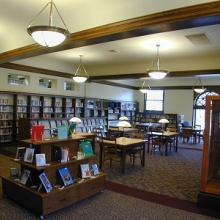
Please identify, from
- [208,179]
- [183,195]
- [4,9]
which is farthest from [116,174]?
[4,9]

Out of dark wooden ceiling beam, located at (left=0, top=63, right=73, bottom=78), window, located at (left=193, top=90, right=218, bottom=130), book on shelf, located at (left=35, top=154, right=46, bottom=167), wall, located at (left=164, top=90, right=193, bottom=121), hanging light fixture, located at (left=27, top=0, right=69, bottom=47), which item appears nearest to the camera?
hanging light fixture, located at (left=27, top=0, right=69, bottom=47)

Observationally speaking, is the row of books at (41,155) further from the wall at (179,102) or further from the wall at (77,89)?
the wall at (179,102)

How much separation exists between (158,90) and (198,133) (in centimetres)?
430

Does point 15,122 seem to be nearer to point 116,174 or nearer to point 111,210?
point 116,174

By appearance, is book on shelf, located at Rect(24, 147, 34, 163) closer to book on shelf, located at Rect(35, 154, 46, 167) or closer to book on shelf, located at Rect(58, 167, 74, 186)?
book on shelf, located at Rect(35, 154, 46, 167)

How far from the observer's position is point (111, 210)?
385 centimetres

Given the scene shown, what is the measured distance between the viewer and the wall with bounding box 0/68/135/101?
8672 millimetres

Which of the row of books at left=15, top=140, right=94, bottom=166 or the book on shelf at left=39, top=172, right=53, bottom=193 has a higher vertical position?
the row of books at left=15, top=140, right=94, bottom=166

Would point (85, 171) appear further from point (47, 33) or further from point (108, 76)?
point (108, 76)

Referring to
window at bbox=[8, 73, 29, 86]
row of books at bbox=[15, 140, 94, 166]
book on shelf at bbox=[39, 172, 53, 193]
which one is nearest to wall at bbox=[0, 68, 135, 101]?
window at bbox=[8, 73, 29, 86]

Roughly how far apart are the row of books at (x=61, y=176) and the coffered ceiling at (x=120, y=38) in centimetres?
245

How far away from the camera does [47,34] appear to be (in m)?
3.21

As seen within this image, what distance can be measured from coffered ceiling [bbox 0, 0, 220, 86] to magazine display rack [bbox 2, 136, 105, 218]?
215 centimetres

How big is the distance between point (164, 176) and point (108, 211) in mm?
2447
